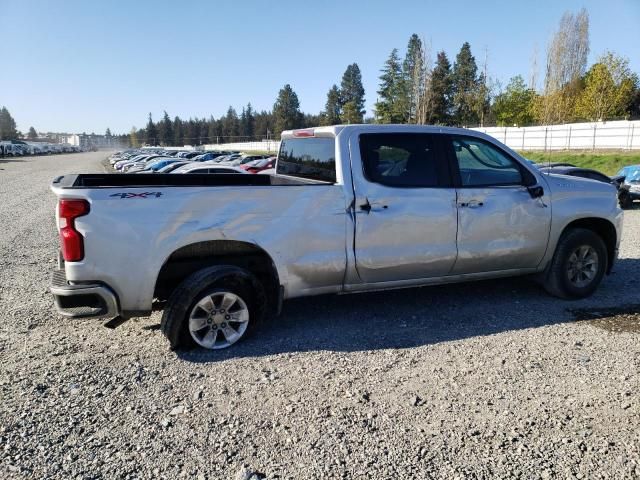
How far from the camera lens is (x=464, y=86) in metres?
83.5

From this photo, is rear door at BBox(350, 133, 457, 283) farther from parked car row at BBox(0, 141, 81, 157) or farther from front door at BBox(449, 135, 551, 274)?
parked car row at BBox(0, 141, 81, 157)

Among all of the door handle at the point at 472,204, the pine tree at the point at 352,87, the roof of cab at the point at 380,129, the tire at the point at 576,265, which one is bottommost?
the tire at the point at 576,265

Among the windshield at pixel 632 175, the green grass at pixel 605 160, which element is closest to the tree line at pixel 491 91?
the green grass at pixel 605 160

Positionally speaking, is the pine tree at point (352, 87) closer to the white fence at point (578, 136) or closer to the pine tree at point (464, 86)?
the pine tree at point (464, 86)

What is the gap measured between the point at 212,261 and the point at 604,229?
4.45 m

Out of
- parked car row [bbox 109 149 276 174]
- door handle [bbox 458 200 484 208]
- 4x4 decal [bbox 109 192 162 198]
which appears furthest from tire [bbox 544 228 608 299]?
4x4 decal [bbox 109 192 162 198]

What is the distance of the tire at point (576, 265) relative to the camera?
212 inches

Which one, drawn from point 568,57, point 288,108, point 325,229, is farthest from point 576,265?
point 288,108

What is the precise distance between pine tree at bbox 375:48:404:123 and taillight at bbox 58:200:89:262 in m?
80.3

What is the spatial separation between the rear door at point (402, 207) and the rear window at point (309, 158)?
0.26 meters

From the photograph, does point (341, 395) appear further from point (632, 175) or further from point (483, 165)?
point (632, 175)

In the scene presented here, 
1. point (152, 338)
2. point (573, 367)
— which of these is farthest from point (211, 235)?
point (573, 367)

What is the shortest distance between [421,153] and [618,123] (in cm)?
3770

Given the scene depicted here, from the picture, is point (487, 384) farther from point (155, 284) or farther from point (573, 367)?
point (155, 284)
